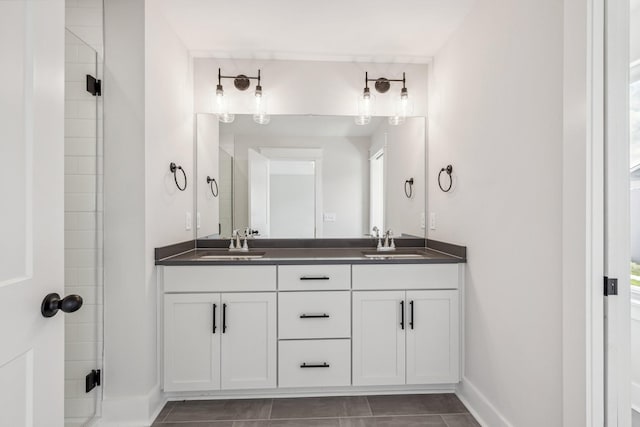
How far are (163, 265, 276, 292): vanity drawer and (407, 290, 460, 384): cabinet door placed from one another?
2.96ft

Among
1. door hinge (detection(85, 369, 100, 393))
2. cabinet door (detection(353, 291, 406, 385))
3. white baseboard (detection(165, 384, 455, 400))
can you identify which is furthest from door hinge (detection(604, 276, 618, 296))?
door hinge (detection(85, 369, 100, 393))

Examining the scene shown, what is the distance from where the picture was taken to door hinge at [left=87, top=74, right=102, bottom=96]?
1.85 metres

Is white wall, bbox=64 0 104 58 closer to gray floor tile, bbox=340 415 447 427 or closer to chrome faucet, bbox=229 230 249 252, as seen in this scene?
chrome faucet, bbox=229 230 249 252

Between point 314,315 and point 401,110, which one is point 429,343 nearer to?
point 314,315

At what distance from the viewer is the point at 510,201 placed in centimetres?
171

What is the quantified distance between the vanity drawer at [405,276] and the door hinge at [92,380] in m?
1.52

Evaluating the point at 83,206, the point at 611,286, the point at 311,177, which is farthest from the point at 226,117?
the point at 611,286

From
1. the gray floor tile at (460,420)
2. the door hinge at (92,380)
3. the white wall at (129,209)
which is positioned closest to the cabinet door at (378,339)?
the gray floor tile at (460,420)

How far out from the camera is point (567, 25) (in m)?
1.31

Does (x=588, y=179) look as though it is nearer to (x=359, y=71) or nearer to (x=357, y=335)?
(x=357, y=335)

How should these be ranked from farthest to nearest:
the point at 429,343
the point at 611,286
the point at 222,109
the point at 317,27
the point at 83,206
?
the point at 222,109 < the point at 317,27 < the point at 429,343 < the point at 83,206 < the point at 611,286

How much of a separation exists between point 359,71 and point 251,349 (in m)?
2.17

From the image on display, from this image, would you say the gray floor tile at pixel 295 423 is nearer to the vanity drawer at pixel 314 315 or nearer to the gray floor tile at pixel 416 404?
the gray floor tile at pixel 416 404

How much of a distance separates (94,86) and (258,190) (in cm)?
125
